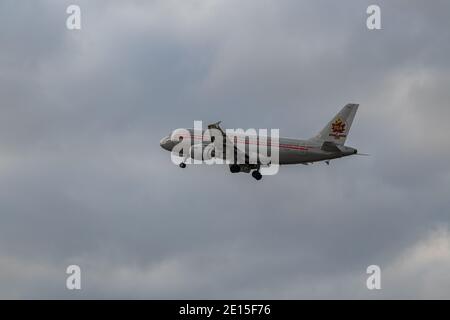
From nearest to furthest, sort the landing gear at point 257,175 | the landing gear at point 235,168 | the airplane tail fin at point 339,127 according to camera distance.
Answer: the airplane tail fin at point 339,127 < the landing gear at point 235,168 < the landing gear at point 257,175

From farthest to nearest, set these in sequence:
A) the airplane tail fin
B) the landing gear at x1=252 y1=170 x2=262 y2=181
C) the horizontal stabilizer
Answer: the landing gear at x1=252 y1=170 x2=262 y2=181
the airplane tail fin
the horizontal stabilizer

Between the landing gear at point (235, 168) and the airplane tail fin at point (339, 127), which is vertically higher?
the airplane tail fin at point (339, 127)

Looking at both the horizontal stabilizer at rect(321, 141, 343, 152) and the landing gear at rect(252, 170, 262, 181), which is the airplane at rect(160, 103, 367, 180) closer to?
the horizontal stabilizer at rect(321, 141, 343, 152)

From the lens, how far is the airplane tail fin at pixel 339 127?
12431cm

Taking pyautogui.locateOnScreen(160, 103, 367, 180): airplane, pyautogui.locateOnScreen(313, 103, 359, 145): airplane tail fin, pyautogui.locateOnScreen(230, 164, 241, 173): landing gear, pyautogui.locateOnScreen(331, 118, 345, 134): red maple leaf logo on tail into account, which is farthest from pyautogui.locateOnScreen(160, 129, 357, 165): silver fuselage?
pyautogui.locateOnScreen(230, 164, 241, 173): landing gear

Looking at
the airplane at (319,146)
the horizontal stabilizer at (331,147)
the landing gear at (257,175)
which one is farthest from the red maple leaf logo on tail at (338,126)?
the landing gear at (257,175)

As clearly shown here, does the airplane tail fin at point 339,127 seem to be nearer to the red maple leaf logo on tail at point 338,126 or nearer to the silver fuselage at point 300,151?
the red maple leaf logo on tail at point 338,126

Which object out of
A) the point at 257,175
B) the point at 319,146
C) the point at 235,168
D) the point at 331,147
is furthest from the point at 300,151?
the point at 235,168

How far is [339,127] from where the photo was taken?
125 meters

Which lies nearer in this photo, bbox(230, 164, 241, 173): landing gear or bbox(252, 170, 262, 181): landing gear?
bbox(230, 164, 241, 173): landing gear

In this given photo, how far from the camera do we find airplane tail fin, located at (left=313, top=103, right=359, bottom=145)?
124312 millimetres

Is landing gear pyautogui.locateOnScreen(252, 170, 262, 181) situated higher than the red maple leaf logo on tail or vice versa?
the red maple leaf logo on tail
